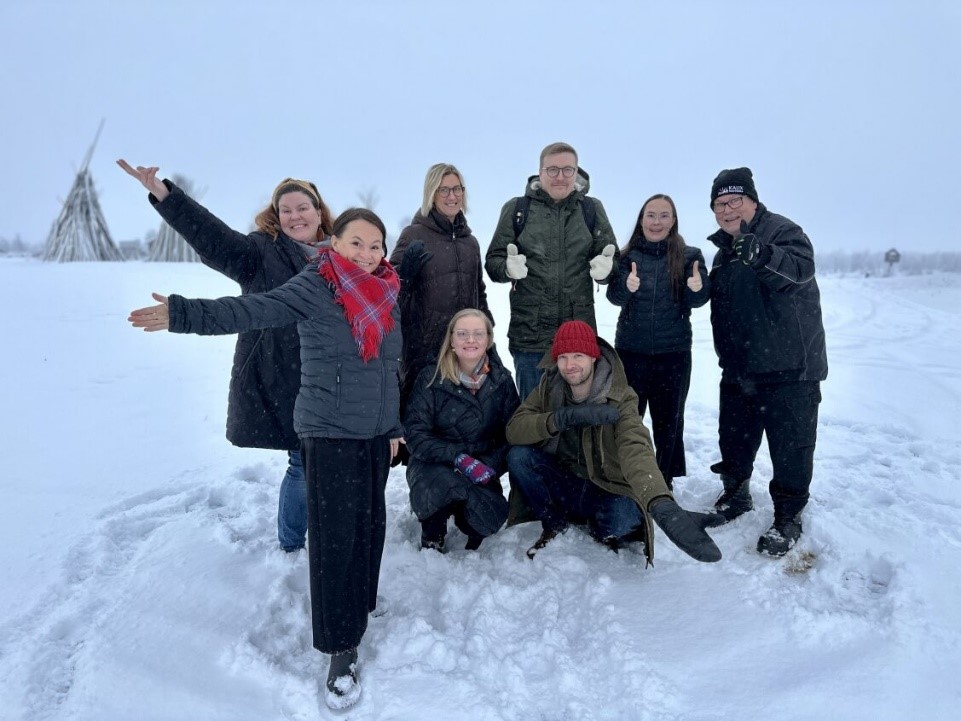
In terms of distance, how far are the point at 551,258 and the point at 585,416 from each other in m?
1.18

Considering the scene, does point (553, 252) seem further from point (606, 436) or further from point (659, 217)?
point (606, 436)

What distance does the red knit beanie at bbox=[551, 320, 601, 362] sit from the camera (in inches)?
137

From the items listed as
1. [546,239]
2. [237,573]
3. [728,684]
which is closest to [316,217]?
[546,239]

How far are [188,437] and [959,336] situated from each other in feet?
48.2

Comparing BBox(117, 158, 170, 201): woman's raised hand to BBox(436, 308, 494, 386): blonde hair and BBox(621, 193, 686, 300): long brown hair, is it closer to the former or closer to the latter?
BBox(436, 308, 494, 386): blonde hair

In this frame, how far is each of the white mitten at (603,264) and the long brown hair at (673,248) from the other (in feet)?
0.80

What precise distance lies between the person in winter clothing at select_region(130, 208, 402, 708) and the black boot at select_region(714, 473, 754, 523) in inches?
101

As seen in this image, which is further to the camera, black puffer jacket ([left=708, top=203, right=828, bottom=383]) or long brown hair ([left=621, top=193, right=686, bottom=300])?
long brown hair ([left=621, top=193, right=686, bottom=300])

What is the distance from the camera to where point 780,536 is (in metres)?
3.37

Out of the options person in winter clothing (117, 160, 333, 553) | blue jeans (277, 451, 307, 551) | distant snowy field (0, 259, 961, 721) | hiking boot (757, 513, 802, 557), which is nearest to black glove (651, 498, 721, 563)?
distant snowy field (0, 259, 961, 721)

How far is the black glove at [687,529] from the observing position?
260cm

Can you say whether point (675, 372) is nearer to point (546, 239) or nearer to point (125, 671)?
point (546, 239)

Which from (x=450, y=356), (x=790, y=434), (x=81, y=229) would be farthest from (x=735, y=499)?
(x=81, y=229)

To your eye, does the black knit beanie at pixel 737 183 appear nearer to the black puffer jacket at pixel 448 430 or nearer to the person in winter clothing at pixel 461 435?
the person in winter clothing at pixel 461 435
